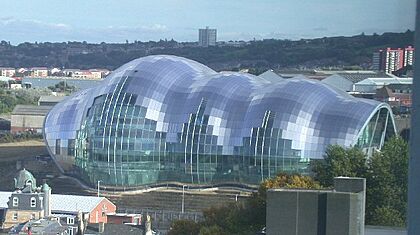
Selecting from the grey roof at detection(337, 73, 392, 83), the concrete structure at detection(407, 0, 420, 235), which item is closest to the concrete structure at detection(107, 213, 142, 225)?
the concrete structure at detection(407, 0, 420, 235)

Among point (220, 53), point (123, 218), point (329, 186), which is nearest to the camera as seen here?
point (329, 186)

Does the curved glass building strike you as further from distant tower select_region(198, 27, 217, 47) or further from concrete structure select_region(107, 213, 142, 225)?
distant tower select_region(198, 27, 217, 47)

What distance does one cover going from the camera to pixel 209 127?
18609 millimetres

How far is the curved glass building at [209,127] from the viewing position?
1822 centimetres

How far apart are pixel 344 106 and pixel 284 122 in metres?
1.09

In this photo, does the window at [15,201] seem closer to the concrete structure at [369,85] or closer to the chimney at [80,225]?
the chimney at [80,225]

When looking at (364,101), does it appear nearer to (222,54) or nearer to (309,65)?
(309,65)

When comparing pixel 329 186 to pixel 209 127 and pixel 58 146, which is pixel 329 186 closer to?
pixel 209 127

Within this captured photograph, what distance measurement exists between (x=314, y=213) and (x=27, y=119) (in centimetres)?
2975

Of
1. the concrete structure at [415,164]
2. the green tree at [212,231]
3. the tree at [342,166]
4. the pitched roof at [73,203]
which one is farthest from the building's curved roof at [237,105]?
the concrete structure at [415,164]

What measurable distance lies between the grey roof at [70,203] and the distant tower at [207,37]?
137 ft

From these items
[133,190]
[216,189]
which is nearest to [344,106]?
[216,189]

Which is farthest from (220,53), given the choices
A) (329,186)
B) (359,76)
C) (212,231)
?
(212,231)

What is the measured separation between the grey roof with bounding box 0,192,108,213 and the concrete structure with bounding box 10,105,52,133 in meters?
15.5
